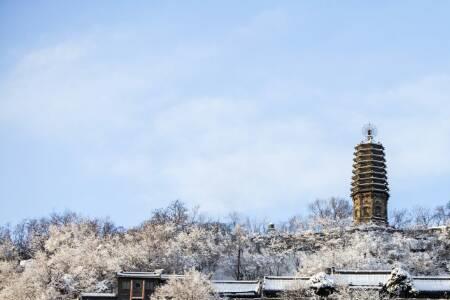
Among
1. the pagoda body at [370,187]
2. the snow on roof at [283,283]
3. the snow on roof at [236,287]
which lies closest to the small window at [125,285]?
the snow on roof at [236,287]

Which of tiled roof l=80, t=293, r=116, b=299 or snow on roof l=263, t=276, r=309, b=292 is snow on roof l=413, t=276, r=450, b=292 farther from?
tiled roof l=80, t=293, r=116, b=299

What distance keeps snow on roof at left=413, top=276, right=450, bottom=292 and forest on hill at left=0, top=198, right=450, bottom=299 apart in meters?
16.7

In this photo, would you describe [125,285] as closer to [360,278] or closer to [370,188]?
[360,278]

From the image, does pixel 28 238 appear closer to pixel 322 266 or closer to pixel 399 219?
pixel 322 266

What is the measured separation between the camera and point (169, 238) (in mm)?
85812

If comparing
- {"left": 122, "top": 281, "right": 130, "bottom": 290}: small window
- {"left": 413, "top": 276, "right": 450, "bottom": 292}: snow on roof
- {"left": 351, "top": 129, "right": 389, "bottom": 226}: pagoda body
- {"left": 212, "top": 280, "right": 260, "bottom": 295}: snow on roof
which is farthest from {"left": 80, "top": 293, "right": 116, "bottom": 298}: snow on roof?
{"left": 351, "top": 129, "right": 389, "bottom": 226}: pagoda body

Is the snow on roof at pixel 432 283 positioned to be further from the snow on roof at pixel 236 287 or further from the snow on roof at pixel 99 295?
the snow on roof at pixel 99 295

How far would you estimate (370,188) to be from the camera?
88.3 meters

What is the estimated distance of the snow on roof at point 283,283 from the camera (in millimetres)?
57625

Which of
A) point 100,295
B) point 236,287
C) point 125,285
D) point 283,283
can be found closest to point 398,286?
point 283,283

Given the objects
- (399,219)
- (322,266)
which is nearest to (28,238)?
(322,266)

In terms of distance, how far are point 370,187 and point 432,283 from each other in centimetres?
3050

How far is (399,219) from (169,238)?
29515mm

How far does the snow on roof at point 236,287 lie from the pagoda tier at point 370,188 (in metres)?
30.3
